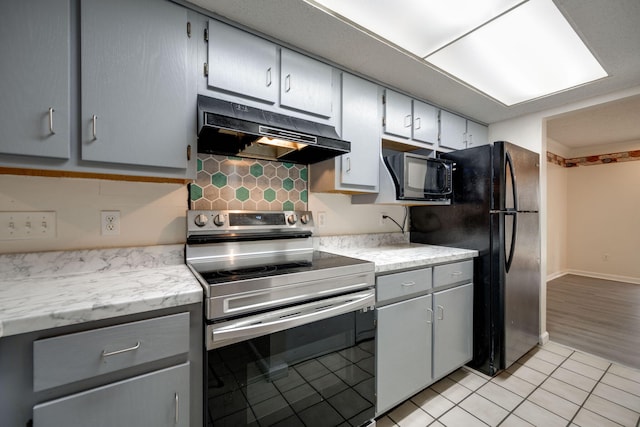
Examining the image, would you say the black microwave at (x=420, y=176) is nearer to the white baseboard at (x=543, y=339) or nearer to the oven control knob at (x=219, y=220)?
the oven control knob at (x=219, y=220)

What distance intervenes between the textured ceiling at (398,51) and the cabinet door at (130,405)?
63.0 inches

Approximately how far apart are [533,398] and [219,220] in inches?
91.3

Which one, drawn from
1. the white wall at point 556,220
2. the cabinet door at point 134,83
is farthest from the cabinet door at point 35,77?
the white wall at point 556,220

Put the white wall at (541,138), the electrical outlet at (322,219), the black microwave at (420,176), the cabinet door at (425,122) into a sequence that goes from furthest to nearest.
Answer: the white wall at (541,138) → the cabinet door at (425,122) → the electrical outlet at (322,219) → the black microwave at (420,176)

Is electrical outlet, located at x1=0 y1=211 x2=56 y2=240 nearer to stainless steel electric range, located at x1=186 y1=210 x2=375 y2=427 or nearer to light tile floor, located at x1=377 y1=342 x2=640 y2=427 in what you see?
stainless steel electric range, located at x1=186 y1=210 x2=375 y2=427

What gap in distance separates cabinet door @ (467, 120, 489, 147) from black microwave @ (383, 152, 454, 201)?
80 cm

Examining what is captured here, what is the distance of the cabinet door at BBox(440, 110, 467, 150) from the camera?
8.02ft

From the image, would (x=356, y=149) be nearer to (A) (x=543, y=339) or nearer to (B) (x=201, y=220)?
(B) (x=201, y=220)

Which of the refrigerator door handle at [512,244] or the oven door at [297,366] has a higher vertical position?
the refrigerator door handle at [512,244]

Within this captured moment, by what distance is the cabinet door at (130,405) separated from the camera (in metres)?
0.78

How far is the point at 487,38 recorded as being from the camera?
1600mm

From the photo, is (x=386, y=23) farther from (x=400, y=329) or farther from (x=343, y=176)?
(x=400, y=329)

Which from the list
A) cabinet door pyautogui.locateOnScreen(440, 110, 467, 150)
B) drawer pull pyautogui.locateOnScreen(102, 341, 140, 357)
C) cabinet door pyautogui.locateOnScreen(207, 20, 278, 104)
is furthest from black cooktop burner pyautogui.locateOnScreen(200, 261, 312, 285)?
cabinet door pyautogui.locateOnScreen(440, 110, 467, 150)

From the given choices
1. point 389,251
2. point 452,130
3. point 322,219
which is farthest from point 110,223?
point 452,130
